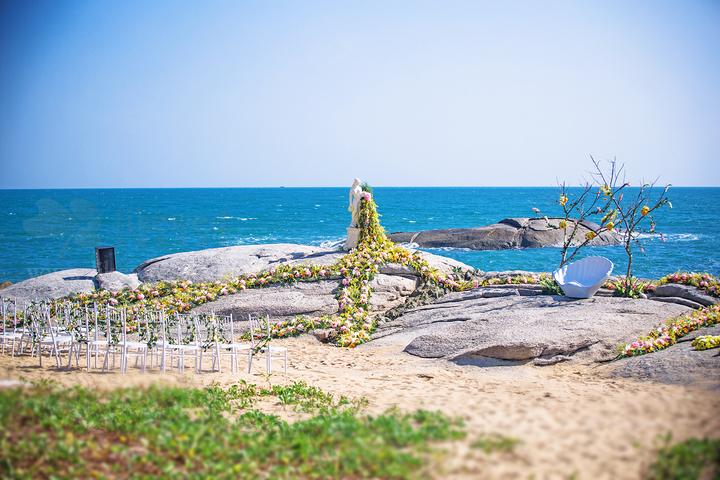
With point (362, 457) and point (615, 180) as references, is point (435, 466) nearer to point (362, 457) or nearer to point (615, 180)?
point (362, 457)

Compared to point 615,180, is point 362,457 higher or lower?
lower

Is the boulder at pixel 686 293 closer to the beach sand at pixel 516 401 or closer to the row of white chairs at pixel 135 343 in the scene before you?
the beach sand at pixel 516 401

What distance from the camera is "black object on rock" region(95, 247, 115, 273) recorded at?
17.0 metres

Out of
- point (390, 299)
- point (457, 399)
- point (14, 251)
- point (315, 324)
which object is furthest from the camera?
point (14, 251)

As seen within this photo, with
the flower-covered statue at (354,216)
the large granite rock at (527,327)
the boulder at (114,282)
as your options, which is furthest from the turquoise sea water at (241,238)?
the boulder at (114,282)

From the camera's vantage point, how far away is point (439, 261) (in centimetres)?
1702

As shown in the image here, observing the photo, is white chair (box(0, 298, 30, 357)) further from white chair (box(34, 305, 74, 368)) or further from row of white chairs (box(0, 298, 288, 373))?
white chair (box(34, 305, 74, 368))

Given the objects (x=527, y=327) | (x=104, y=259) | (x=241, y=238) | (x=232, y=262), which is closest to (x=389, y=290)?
(x=527, y=327)

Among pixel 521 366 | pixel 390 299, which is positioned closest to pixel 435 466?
pixel 521 366

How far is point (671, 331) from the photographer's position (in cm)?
1038

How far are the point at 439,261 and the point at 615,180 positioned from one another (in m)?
5.28

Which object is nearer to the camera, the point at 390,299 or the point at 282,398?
the point at 282,398

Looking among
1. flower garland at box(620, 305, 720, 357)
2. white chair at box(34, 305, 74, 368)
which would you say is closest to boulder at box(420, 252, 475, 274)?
flower garland at box(620, 305, 720, 357)

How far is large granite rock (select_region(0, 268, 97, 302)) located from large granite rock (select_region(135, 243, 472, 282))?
60.8 inches
